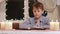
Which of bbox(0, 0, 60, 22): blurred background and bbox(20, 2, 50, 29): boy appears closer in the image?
bbox(20, 2, 50, 29): boy

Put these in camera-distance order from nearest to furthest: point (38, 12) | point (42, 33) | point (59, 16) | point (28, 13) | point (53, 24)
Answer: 1. point (42, 33)
2. point (53, 24)
3. point (38, 12)
4. point (59, 16)
5. point (28, 13)

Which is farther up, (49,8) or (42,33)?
(49,8)

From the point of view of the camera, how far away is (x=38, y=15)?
7.46 feet

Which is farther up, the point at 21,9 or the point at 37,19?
the point at 21,9

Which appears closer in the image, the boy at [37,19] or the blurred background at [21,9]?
the boy at [37,19]

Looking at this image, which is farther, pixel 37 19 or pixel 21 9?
pixel 21 9

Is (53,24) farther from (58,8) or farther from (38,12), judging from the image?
(58,8)

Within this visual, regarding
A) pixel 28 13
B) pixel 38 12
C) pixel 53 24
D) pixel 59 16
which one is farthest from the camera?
pixel 28 13

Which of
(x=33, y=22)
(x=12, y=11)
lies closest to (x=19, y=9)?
(x=12, y=11)

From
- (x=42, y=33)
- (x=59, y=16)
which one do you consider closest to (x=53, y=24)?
(x=42, y=33)

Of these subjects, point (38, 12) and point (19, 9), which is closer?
point (38, 12)

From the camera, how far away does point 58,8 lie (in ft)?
11.6

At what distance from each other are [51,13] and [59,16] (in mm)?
186

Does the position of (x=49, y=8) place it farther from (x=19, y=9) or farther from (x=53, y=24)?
(x=53, y=24)
